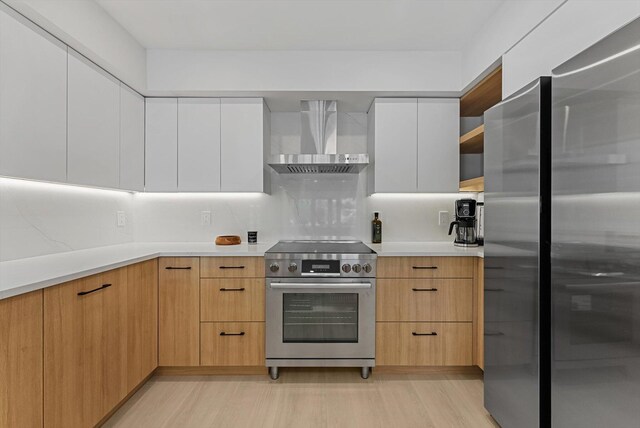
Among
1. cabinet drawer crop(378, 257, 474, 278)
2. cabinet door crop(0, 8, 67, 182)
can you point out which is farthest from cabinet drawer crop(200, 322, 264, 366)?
cabinet door crop(0, 8, 67, 182)

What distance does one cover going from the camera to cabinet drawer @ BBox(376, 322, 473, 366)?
2.67 meters

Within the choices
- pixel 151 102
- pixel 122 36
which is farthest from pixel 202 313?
pixel 122 36

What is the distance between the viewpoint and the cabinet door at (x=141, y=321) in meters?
2.26

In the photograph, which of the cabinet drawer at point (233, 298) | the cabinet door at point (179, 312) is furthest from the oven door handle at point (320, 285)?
the cabinet door at point (179, 312)

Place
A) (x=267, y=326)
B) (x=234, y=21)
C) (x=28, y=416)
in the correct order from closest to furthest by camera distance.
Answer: (x=28, y=416) < (x=234, y=21) < (x=267, y=326)

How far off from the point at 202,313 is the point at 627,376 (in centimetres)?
234

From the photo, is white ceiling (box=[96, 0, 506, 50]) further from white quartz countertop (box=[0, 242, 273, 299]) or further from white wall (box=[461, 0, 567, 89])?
white quartz countertop (box=[0, 242, 273, 299])

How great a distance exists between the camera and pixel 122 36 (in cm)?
253

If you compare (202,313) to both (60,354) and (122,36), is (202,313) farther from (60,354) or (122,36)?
(122,36)

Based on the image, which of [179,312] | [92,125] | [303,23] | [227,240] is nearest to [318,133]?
[303,23]

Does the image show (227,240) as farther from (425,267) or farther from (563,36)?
(563,36)

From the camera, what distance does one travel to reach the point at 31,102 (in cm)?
182

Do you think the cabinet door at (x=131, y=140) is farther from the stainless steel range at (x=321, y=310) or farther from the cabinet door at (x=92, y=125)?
the stainless steel range at (x=321, y=310)

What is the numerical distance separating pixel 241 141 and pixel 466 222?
194 cm
